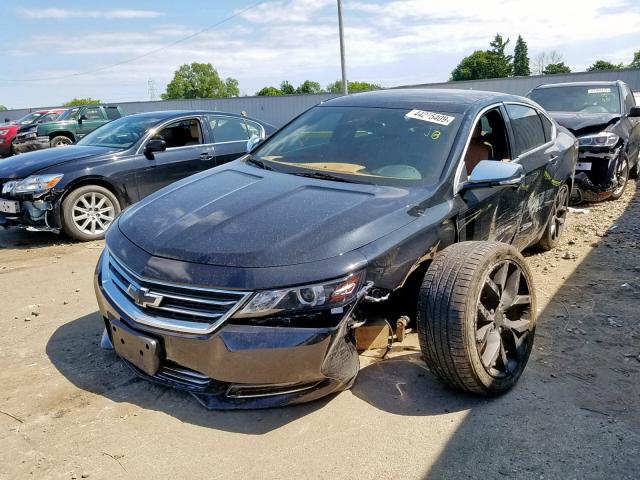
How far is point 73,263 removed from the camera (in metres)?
5.37

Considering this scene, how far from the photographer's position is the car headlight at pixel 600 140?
23.6 ft

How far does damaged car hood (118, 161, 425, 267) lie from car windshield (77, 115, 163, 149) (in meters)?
3.63

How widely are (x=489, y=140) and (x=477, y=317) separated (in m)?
1.79

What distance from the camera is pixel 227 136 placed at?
24.0 feet

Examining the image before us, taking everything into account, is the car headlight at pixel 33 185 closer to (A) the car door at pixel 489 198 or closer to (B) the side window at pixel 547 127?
(A) the car door at pixel 489 198

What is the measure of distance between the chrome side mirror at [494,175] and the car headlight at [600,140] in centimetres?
485

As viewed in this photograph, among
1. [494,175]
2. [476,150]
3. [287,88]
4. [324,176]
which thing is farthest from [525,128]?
[287,88]

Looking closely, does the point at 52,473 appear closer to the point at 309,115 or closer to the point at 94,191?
the point at 309,115

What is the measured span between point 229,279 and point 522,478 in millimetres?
1511

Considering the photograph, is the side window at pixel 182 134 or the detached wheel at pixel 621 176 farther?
the detached wheel at pixel 621 176

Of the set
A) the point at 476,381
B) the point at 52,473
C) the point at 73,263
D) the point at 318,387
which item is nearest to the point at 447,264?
the point at 476,381

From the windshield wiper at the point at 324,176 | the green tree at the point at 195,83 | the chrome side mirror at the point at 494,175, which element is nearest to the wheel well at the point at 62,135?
the windshield wiper at the point at 324,176

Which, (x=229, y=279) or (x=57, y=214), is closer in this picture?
(x=229, y=279)

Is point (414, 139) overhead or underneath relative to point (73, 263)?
overhead
